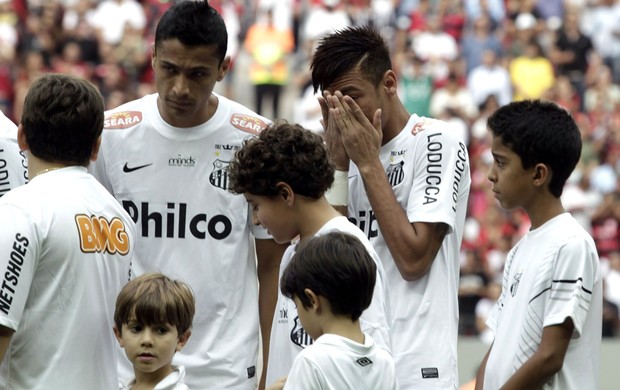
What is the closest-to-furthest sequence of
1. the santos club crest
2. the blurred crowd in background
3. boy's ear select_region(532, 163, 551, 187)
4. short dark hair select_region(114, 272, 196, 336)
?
1. short dark hair select_region(114, 272, 196, 336)
2. boy's ear select_region(532, 163, 551, 187)
3. the santos club crest
4. the blurred crowd in background

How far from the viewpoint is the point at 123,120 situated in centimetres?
554

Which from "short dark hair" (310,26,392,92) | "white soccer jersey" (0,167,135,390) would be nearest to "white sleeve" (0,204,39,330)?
"white soccer jersey" (0,167,135,390)

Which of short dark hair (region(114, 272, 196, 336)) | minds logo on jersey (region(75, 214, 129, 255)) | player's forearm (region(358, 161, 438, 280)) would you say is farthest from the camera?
player's forearm (region(358, 161, 438, 280))

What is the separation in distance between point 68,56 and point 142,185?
1480 centimetres

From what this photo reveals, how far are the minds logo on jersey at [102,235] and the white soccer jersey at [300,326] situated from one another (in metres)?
0.61

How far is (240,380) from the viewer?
542 centimetres

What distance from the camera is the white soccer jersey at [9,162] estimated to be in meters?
Answer: 5.52

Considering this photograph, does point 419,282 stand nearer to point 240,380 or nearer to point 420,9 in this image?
point 240,380

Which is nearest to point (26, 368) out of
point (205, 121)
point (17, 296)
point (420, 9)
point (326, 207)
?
point (17, 296)

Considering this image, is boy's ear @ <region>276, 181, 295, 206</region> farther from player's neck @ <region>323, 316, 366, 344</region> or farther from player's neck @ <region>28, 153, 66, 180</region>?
player's neck @ <region>28, 153, 66, 180</region>

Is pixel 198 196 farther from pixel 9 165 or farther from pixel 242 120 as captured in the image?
pixel 9 165

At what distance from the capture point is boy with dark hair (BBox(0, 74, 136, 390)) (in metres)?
4.20

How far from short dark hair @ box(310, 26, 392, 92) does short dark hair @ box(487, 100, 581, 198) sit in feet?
2.03

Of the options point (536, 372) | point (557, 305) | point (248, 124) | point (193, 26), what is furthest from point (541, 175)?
point (193, 26)
